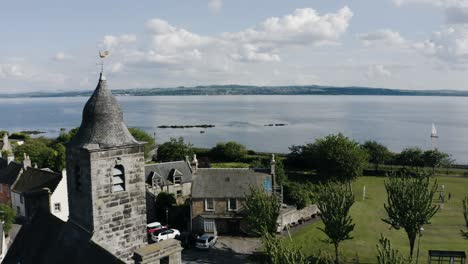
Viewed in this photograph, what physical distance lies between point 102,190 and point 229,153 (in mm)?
64675

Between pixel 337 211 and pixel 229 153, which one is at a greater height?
pixel 337 211

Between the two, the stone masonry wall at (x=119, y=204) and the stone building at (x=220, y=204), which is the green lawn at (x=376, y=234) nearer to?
the stone building at (x=220, y=204)

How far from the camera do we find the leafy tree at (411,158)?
71.4 meters

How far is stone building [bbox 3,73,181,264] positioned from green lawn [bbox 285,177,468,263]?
15.8 meters

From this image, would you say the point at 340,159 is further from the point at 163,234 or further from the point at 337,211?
the point at 163,234

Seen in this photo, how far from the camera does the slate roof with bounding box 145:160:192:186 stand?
146ft

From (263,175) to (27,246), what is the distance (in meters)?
25.0

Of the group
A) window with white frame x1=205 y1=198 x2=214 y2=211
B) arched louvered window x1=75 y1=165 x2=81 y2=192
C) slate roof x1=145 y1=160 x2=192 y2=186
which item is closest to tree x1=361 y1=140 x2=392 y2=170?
slate roof x1=145 y1=160 x2=192 y2=186

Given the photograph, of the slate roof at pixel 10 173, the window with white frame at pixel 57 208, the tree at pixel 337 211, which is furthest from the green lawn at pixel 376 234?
the slate roof at pixel 10 173

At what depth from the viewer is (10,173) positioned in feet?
145

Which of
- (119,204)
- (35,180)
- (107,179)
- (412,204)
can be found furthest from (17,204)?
(412,204)

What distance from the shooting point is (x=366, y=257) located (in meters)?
30.6

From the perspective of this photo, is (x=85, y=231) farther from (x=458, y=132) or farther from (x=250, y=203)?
(x=458, y=132)

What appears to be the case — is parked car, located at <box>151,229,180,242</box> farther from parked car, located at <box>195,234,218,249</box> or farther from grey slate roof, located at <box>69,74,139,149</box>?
grey slate roof, located at <box>69,74,139,149</box>
